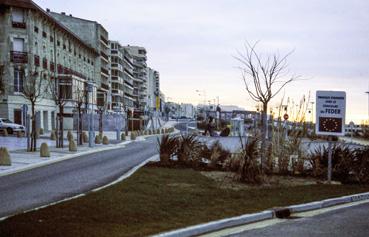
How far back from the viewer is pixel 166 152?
55.8ft

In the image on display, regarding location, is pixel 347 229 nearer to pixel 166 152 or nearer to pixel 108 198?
pixel 108 198

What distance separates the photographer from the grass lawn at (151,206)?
6.81m

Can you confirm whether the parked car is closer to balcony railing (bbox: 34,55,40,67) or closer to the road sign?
balcony railing (bbox: 34,55,40,67)

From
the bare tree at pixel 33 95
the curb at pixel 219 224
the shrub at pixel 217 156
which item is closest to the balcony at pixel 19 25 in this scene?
the bare tree at pixel 33 95

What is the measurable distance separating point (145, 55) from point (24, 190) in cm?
15095

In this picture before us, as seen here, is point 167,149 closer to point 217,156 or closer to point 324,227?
point 217,156

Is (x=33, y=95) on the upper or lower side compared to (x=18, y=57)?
lower

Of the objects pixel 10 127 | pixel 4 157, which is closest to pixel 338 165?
pixel 4 157

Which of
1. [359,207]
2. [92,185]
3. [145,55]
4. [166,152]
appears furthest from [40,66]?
[145,55]

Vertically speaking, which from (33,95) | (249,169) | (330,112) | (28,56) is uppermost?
(28,56)

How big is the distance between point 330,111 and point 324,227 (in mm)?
6137

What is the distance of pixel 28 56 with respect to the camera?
4841cm

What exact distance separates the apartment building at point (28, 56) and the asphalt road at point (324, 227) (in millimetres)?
35229

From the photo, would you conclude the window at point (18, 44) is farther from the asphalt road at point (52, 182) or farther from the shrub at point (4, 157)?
the shrub at point (4, 157)
